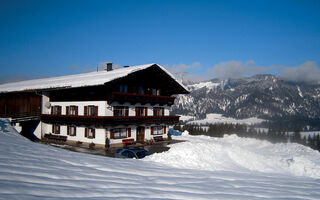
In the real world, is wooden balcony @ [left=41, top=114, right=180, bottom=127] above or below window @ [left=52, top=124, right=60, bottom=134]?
above

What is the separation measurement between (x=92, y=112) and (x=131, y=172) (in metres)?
22.0

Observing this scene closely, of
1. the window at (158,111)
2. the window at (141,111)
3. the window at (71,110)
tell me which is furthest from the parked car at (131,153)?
the window at (158,111)

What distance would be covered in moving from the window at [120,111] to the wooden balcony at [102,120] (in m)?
1.29

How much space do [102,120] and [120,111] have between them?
320cm

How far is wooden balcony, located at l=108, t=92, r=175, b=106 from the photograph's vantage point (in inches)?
957

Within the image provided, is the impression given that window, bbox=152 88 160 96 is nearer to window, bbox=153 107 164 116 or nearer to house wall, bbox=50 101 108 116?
window, bbox=153 107 164 116

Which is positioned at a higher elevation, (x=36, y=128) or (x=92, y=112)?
(x=92, y=112)

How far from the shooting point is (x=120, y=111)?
26266mm

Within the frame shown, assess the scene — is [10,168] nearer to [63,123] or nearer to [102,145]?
[102,145]

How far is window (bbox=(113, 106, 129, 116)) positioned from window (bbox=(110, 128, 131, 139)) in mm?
1811

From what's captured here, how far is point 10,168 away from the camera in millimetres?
3982


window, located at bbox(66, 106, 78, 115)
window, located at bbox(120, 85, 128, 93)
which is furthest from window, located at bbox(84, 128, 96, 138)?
window, located at bbox(120, 85, 128, 93)

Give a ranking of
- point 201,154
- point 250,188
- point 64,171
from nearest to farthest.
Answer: point 64,171, point 250,188, point 201,154

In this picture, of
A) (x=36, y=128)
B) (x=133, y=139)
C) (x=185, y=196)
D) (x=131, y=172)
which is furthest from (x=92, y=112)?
(x=185, y=196)
